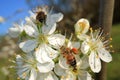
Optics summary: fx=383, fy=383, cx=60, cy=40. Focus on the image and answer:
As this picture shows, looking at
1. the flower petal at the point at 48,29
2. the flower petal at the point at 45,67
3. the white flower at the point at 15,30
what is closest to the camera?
the flower petal at the point at 45,67

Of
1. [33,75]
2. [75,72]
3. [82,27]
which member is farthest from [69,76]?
[82,27]

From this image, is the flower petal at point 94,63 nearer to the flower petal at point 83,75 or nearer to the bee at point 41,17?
the flower petal at point 83,75

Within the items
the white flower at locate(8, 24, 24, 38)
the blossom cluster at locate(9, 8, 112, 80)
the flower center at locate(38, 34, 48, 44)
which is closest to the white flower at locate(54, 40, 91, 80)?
the blossom cluster at locate(9, 8, 112, 80)

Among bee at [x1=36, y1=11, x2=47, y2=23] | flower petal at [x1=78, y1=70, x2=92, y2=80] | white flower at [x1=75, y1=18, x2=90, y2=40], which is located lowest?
flower petal at [x1=78, y1=70, x2=92, y2=80]

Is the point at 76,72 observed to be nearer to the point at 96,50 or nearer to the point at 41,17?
the point at 96,50

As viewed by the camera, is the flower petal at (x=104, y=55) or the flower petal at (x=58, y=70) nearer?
the flower petal at (x=58, y=70)

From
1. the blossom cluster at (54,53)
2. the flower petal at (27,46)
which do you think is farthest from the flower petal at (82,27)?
the flower petal at (27,46)

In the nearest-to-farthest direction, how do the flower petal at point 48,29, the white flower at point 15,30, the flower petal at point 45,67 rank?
the flower petal at point 45,67, the flower petal at point 48,29, the white flower at point 15,30

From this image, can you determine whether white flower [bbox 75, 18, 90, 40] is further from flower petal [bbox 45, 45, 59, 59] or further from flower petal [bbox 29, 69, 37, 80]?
flower petal [bbox 29, 69, 37, 80]
